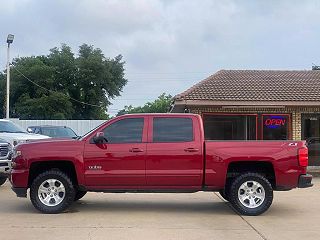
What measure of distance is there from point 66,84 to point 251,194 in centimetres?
4317

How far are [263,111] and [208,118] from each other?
196 centimetres

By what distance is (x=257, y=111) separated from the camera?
18.6m

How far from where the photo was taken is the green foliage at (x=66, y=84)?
48406 millimetres

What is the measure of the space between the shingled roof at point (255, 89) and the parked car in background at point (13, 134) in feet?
18.6

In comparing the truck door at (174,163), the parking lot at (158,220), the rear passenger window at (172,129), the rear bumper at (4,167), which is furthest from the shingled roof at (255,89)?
the truck door at (174,163)

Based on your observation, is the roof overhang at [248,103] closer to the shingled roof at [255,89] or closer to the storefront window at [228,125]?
the shingled roof at [255,89]

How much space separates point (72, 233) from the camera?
8078mm

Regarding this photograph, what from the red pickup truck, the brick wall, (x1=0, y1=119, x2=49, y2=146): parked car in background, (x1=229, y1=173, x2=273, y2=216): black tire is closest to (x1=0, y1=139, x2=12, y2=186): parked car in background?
(x1=0, y1=119, x2=49, y2=146): parked car in background

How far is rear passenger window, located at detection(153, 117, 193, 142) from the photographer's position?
32.9ft

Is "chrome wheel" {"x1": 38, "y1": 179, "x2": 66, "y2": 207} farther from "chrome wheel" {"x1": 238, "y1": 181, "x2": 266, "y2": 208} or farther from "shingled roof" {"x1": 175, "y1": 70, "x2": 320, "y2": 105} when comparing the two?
"shingled roof" {"x1": 175, "y1": 70, "x2": 320, "y2": 105}

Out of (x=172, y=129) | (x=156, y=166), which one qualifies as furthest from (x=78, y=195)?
(x=172, y=129)

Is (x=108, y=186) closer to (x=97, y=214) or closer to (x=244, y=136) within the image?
(x=97, y=214)

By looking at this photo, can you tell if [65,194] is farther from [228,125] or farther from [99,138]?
[228,125]

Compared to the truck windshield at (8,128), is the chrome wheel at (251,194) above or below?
below
